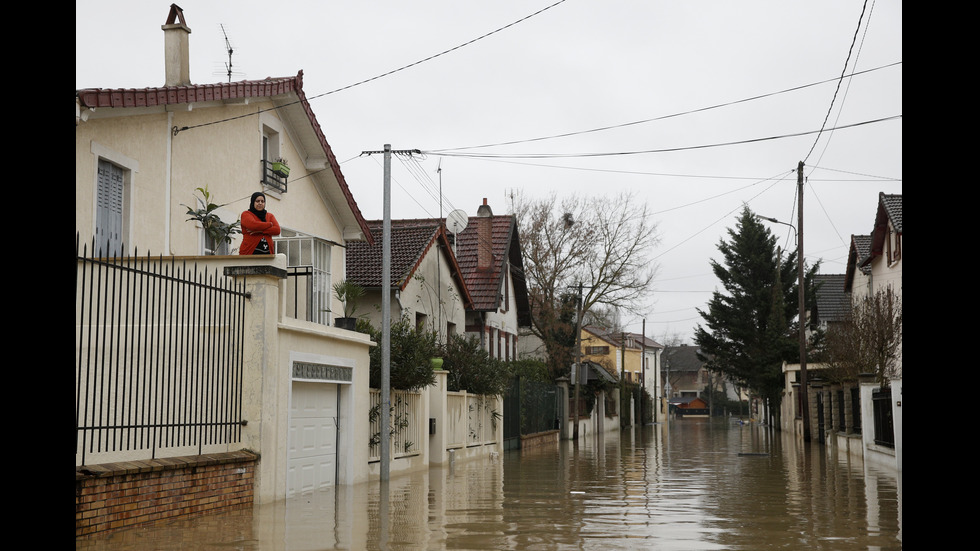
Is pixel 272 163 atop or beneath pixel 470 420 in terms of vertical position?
atop

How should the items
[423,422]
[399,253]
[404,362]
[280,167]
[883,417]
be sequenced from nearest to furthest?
1. [404,362]
2. [280,167]
3. [423,422]
4. [883,417]
5. [399,253]

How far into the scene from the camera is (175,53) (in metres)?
19.3

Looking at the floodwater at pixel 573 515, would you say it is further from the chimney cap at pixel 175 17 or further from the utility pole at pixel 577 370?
the utility pole at pixel 577 370

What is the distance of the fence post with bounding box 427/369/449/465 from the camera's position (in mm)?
23561

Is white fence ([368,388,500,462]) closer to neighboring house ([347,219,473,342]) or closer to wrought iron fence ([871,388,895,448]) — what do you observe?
neighboring house ([347,219,473,342])

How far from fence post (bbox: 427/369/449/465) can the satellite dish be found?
9697mm

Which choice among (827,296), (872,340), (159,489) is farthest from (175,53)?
(827,296)

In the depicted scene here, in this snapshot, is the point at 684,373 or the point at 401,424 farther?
the point at 684,373

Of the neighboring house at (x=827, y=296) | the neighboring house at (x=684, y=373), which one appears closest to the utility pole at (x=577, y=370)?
the neighboring house at (x=827, y=296)

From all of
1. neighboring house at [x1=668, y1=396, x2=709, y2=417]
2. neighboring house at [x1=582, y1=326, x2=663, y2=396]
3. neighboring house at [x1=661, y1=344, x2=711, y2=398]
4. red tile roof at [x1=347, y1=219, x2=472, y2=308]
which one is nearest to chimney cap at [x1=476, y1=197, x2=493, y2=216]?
red tile roof at [x1=347, y1=219, x2=472, y2=308]

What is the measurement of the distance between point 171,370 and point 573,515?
5274 mm

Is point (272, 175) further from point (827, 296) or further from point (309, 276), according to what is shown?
point (827, 296)
